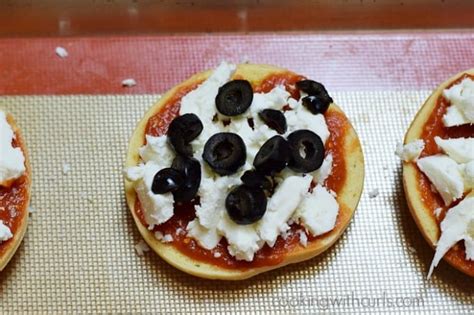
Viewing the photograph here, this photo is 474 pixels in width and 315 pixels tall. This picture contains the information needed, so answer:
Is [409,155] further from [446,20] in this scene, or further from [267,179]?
[446,20]

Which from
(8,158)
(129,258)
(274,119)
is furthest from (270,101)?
(8,158)

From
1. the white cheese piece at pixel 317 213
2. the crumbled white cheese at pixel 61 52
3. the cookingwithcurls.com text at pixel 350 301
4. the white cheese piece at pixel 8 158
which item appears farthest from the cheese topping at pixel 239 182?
the crumbled white cheese at pixel 61 52

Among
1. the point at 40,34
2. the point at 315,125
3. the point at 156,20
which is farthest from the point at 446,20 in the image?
the point at 40,34

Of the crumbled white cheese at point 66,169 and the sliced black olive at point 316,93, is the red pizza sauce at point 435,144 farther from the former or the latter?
the crumbled white cheese at point 66,169

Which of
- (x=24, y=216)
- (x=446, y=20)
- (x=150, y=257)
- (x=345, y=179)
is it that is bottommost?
(x=150, y=257)

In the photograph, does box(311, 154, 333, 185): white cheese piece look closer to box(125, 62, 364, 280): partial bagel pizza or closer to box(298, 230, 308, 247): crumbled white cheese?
box(125, 62, 364, 280): partial bagel pizza

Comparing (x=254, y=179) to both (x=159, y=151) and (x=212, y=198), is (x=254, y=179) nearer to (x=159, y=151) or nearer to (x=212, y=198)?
(x=212, y=198)

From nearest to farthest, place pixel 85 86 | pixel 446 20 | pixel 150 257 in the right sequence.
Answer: pixel 150 257
pixel 85 86
pixel 446 20
